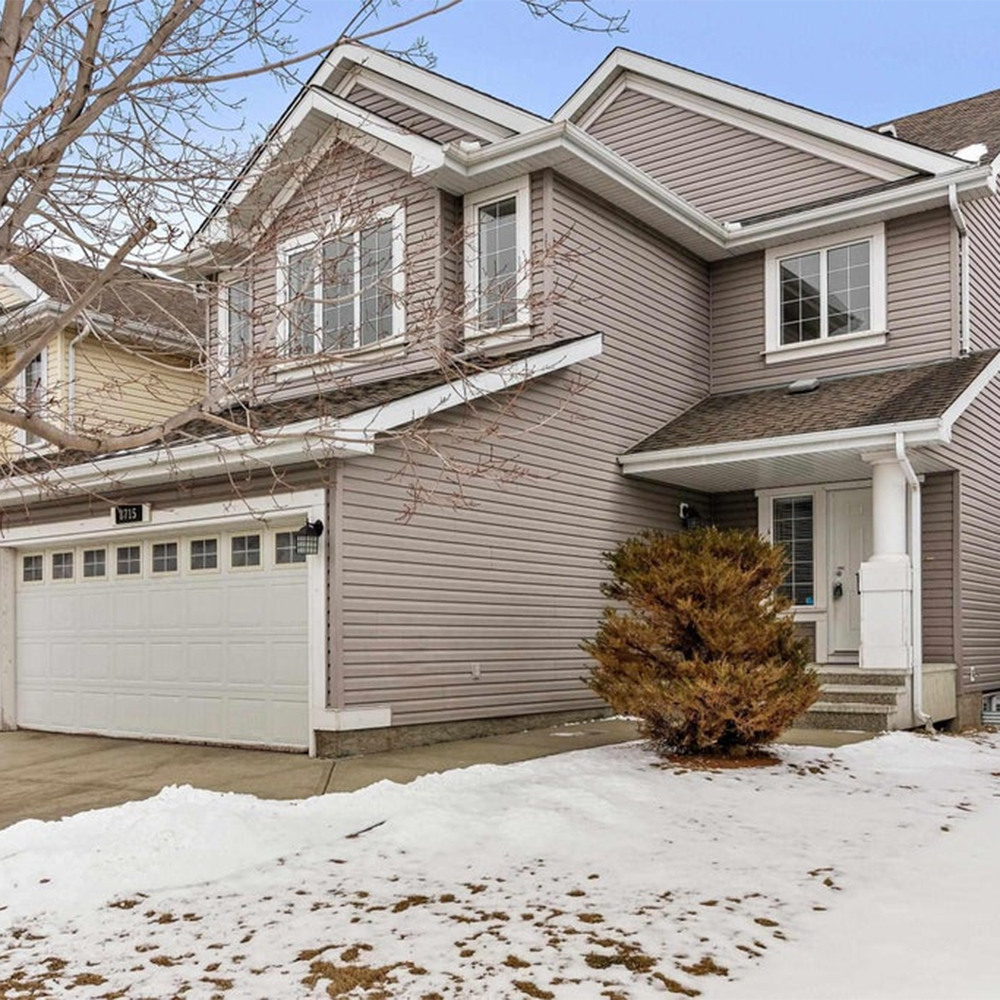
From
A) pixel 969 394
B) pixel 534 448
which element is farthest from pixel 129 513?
pixel 969 394

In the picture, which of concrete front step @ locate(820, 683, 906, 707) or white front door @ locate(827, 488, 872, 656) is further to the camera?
white front door @ locate(827, 488, 872, 656)

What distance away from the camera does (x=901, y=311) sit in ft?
41.1

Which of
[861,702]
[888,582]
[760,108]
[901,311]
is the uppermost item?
[760,108]

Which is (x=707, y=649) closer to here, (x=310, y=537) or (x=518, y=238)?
(x=310, y=537)

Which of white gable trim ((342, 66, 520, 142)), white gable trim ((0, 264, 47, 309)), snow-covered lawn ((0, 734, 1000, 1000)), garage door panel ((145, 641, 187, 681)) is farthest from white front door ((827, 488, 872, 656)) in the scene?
white gable trim ((0, 264, 47, 309))

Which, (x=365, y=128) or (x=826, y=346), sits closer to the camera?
(x=365, y=128)

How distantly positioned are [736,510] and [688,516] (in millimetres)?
749

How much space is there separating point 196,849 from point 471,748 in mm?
3726

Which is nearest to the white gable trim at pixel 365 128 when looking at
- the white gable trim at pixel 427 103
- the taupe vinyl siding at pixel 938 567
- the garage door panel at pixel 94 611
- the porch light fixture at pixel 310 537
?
the white gable trim at pixel 427 103

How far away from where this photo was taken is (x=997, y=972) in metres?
3.98

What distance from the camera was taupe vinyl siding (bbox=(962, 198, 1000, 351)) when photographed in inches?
500

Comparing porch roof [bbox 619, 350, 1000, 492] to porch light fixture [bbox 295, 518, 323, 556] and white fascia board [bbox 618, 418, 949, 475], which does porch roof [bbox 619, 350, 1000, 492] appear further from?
porch light fixture [bbox 295, 518, 323, 556]

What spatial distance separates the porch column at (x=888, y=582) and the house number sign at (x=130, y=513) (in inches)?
286

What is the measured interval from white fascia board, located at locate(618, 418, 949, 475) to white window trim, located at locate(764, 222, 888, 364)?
2.55 m
